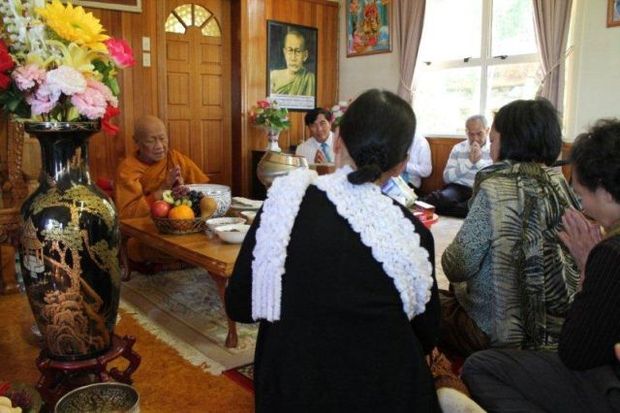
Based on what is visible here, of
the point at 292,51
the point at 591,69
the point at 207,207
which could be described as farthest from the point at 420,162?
the point at 207,207

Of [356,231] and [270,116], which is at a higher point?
[270,116]

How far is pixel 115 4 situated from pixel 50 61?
3542mm

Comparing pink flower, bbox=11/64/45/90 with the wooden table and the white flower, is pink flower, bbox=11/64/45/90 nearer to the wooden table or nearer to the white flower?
the white flower

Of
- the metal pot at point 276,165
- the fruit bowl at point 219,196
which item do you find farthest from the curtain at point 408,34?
the fruit bowl at point 219,196

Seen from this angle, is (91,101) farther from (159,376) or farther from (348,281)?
(159,376)

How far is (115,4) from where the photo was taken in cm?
470

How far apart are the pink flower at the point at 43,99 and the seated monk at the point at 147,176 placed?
1695 mm

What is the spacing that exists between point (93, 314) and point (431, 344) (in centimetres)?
101

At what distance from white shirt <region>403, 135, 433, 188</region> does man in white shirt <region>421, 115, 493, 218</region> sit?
333mm

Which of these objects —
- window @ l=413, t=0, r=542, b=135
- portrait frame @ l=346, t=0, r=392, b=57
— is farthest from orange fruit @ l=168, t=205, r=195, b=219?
portrait frame @ l=346, t=0, r=392, b=57

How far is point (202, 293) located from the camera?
3035mm

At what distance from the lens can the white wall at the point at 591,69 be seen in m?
4.43

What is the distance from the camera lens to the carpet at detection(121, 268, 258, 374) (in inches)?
90.3

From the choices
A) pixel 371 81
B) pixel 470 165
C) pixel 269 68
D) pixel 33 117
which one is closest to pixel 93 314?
pixel 33 117
